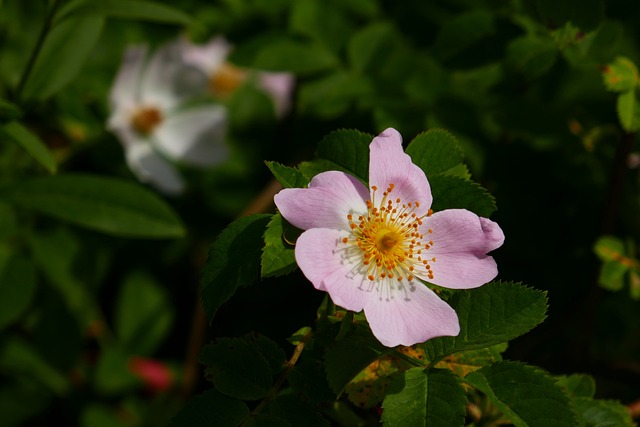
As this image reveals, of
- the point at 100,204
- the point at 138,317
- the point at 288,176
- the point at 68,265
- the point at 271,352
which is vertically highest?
the point at 288,176

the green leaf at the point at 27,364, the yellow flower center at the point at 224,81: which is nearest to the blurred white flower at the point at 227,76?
the yellow flower center at the point at 224,81

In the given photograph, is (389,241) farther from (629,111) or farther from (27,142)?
(27,142)

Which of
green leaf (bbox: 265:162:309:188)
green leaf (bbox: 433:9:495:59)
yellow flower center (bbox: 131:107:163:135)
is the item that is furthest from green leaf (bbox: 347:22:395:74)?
green leaf (bbox: 265:162:309:188)

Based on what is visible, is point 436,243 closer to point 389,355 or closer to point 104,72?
point 389,355

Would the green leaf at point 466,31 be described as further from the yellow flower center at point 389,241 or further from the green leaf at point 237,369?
the green leaf at point 237,369

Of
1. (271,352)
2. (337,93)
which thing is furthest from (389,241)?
(337,93)

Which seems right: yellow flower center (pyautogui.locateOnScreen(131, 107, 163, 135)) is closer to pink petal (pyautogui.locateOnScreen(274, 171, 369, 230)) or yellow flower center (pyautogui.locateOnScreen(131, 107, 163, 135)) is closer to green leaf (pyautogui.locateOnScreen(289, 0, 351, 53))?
green leaf (pyautogui.locateOnScreen(289, 0, 351, 53))
